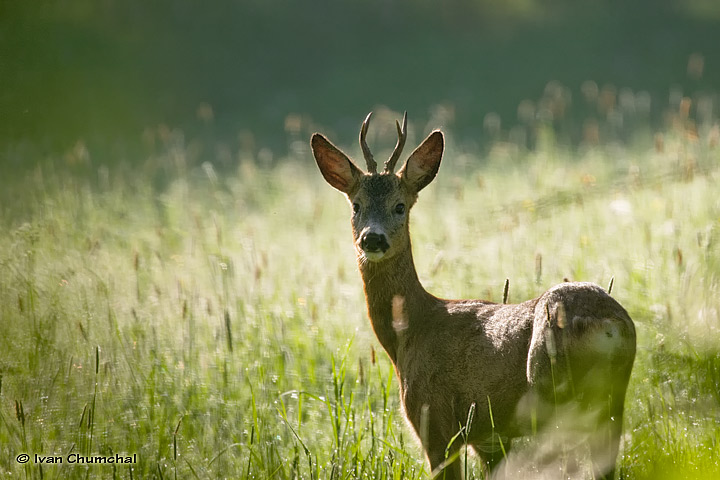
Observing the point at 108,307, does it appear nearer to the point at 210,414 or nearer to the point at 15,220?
the point at 210,414

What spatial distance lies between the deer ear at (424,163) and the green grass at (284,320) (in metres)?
0.93

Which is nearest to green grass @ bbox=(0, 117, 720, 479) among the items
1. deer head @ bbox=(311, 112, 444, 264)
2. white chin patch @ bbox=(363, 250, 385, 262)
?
white chin patch @ bbox=(363, 250, 385, 262)

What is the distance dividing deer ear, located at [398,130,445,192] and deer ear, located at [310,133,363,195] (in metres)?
0.29

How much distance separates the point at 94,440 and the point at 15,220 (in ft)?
9.60

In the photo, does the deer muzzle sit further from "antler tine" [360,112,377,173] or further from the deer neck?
"antler tine" [360,112,377,173]

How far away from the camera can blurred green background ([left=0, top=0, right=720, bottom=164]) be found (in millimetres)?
17312

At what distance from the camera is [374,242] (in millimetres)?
5164

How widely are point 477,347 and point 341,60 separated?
1809 cm

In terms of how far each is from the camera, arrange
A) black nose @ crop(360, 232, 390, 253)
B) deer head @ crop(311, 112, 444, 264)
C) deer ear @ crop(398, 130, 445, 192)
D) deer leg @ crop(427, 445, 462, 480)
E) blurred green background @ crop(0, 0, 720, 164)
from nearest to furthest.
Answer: deer leg @ crop(427, 445, 462, 480) < black nose @ crop(360, 232, 390, 253) < deer head @ crop(311, 112, 444, 264) < deer ear @ crop(398, 130, 445, 192) < blurred green background @ crop(0, 0, 720, 164)

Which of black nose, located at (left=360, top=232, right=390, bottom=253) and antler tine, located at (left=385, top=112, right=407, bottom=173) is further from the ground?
antler tine, located at (left=385, top=112, right=407, bottom=173)

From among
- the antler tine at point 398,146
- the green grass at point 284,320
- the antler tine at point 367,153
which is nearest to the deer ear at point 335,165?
the antler tine at point 367,153

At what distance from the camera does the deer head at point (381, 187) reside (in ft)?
17.3

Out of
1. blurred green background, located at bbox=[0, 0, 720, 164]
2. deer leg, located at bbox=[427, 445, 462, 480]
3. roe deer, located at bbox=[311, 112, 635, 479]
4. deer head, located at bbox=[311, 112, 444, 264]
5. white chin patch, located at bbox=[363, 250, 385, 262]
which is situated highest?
blurred green background, located at bbox=[0, 0, 720, 164]

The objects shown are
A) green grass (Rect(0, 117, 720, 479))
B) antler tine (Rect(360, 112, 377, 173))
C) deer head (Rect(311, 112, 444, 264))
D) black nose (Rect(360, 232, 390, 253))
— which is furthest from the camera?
antler tine (Rect(360, 112, 377, 173))
